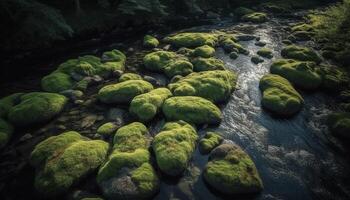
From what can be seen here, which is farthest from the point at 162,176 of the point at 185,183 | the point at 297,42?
the point at 297,42

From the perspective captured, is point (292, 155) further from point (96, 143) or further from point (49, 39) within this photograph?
point (49, 39)

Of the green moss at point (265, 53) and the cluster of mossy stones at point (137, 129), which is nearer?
the cluster of mossy stones at point (137, 129)

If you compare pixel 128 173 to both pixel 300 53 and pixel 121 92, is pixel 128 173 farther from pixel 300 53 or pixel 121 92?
pixel 300 53

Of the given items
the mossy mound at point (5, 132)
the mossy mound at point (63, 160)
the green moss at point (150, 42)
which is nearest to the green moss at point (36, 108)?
the mossy mound at point (5, 132)

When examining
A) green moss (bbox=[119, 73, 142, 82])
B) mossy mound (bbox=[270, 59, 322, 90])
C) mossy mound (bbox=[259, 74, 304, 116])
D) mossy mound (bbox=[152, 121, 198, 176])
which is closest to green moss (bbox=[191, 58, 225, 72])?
mossy mound (bbox=[259, 74, 304, 116])

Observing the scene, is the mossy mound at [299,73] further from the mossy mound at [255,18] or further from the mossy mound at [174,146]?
the mossy mound at [255,18]

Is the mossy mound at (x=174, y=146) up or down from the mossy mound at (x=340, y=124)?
up
